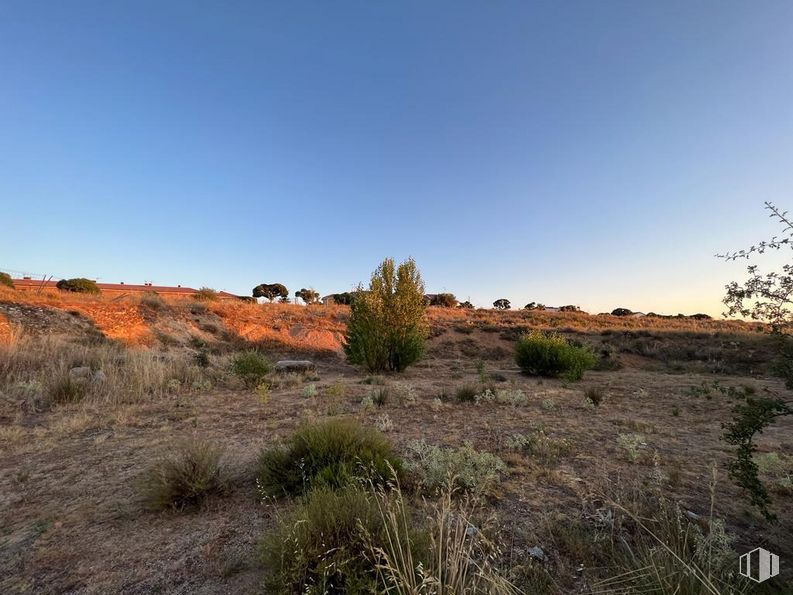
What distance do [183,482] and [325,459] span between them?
127 centimetres

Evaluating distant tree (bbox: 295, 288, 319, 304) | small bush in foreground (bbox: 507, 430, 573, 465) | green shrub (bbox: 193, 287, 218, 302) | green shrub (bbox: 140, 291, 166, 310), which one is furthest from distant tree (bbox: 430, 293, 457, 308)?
small bush in foreground (bbox: 507, 430, 573, 465)

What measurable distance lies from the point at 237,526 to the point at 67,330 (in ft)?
56.1

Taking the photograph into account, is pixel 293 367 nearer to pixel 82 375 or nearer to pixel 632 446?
pixel 82 375

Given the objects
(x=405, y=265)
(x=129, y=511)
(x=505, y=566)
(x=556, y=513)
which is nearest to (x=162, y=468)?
(x=129, y=511)

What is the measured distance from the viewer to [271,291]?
53062 millimetres

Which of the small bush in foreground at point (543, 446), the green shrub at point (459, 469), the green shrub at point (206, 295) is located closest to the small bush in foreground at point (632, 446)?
the small bush in foreground at point (543, 446)

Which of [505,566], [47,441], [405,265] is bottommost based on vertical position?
[47,441]

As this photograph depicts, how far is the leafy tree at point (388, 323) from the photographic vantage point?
46.5ft

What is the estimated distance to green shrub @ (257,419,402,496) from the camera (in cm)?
332

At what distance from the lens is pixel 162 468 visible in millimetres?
3383

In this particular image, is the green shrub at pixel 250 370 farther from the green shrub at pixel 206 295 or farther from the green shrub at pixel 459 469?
the green shrub at pixel 206 295

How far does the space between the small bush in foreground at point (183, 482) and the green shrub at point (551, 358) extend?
11.2m

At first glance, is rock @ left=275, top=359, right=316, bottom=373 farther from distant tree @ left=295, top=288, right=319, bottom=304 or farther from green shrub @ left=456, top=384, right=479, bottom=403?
distant tree @ left=295, top=288, right=319, bottom=304

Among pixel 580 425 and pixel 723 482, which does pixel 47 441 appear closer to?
pixel 580 425
